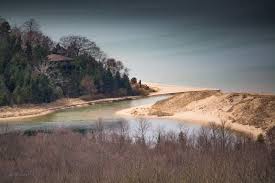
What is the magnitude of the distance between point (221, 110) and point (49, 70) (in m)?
28.8

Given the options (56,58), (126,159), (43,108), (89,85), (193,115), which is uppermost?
(56,58)

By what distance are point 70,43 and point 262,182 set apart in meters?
67.3

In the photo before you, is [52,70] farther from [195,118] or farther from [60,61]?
[195,118]

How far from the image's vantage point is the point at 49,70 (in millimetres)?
69938

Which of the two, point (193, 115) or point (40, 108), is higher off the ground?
point (40, 108)

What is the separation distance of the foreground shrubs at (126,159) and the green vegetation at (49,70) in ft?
82.8

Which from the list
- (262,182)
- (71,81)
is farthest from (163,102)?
(262,182)

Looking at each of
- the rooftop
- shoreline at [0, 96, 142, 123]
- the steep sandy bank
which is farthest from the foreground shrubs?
the rooftop

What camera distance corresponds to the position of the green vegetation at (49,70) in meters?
60.6

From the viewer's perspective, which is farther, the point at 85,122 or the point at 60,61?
the point at 60,61

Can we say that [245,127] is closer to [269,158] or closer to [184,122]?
[184,122]

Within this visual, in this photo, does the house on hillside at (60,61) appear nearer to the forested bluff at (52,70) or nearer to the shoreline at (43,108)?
the forested bluff at (52,70)

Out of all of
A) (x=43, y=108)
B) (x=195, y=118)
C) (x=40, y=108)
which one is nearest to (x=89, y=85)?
(x=43, y=108)

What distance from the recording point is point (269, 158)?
19.5 metres
